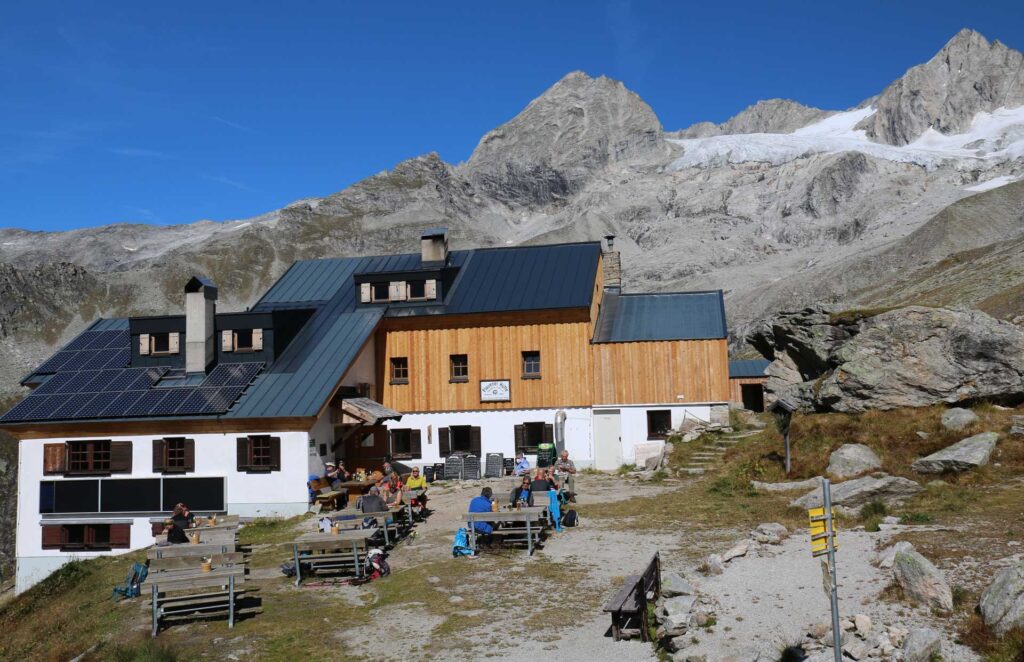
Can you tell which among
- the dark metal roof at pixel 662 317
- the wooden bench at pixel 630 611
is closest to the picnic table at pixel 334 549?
the wooden bench at pixel 630 611

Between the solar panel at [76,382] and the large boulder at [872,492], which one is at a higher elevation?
the solar panel at [76,382]

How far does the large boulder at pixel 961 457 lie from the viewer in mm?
19383

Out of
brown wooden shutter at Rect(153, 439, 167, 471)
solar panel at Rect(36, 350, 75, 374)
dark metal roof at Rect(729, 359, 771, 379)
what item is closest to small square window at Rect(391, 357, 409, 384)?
brown wooden shutter at Rect(153, 439, 167, 471)

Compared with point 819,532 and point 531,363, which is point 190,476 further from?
point 819,532

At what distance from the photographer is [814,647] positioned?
10.6 metres

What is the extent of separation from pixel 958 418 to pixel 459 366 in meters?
19.0

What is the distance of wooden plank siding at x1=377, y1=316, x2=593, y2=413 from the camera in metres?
33.6

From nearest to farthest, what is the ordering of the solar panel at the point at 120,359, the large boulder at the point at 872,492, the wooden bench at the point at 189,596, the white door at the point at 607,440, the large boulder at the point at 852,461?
the wooden bench at the point at 189,596 → the large boulder at the point at 872,492 → the large boulder at the point at 852,461 → the solar panel at the point at 120,359 → the white door at the point at 607,440

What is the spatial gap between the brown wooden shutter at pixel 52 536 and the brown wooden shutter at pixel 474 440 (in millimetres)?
14996

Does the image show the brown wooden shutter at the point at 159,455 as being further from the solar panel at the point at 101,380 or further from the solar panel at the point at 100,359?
the solar panel at the point at 100,359

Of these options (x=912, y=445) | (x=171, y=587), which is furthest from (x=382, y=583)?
(x=912, y=445)

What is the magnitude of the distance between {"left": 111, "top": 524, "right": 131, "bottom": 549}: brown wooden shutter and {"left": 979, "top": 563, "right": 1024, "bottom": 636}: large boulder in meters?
25.2

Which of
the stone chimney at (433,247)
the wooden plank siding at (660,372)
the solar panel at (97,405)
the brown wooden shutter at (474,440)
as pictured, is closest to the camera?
the solar panel at (97,405)

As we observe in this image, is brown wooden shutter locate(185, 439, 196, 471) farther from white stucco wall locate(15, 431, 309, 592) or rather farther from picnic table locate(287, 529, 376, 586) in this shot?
picnic table locate(287, 529, 376, 586)
